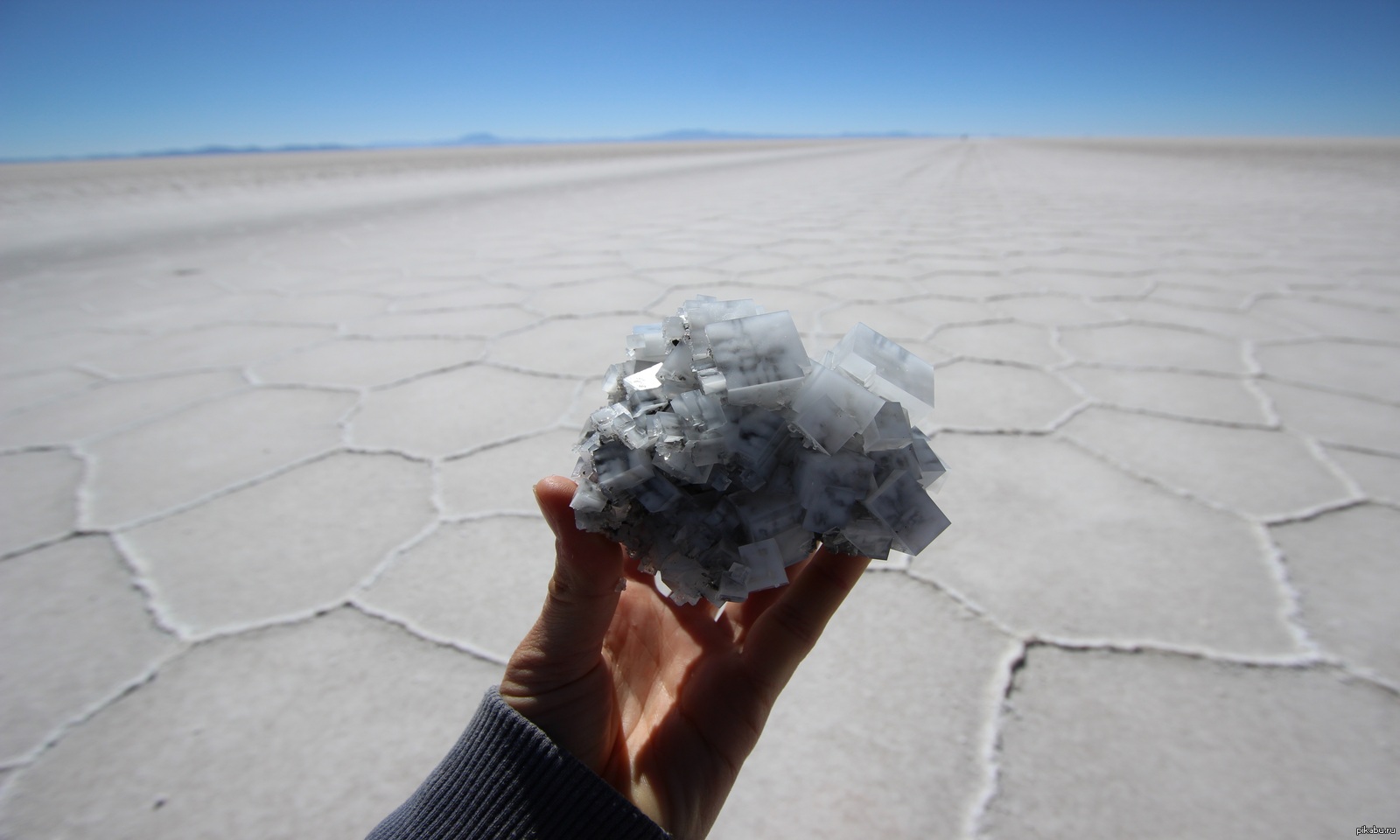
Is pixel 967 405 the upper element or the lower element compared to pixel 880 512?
lower

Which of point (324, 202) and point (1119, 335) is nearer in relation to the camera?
point (1119, 335)

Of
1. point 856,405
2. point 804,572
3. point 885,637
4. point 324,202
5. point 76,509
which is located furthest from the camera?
point 324,202

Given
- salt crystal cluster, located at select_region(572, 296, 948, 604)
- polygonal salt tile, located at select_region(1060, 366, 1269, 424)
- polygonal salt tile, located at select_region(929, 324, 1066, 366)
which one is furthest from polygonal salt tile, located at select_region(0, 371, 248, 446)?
polygonal salt tile, located at select_region(1060, 366, 1269, 424)

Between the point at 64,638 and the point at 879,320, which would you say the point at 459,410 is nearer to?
the point at 64,638

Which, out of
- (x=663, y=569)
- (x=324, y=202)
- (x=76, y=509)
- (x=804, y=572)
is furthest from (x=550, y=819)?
(x=324, y=202)

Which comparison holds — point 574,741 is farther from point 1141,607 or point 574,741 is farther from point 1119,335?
point 1119,335

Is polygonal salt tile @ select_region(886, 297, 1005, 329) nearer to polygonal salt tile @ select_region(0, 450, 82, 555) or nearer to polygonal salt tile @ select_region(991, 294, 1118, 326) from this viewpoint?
polygonal salt tile @ select_region(991, 294, 1118, 326)

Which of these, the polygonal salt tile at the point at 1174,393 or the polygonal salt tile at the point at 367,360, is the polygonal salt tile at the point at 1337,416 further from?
the polygonal salt tile at the point at 367,360
